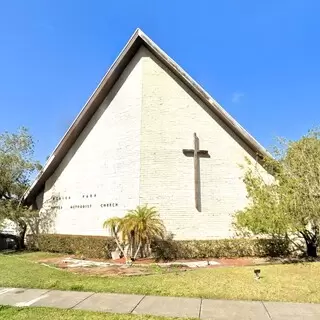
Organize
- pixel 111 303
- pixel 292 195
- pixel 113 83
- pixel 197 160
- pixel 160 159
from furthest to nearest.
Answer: pixel 113 83 → pixel 197 160 → pixel 160 159 → pixel 292 195 → pixel 111 303

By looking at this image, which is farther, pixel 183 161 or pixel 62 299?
pixel 183 161

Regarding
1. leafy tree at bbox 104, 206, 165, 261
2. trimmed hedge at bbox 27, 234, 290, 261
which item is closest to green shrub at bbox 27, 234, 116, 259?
trimmed hedge at bbox 27, 234, 290, 261

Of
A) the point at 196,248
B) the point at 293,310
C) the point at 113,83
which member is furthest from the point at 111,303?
the point at 113,83

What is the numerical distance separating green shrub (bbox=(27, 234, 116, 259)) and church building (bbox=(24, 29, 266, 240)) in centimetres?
101

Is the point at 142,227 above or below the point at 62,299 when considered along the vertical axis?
above

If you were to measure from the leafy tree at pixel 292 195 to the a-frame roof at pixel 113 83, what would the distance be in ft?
9.30

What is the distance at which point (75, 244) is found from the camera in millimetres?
16094

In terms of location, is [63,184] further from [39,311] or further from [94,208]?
[39,311]

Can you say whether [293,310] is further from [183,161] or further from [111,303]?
[183,161]

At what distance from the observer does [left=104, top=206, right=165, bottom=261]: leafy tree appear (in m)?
13.8

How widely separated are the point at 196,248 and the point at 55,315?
851 centimetres

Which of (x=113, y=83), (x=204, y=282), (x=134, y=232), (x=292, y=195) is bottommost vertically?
(x=204, y=282)

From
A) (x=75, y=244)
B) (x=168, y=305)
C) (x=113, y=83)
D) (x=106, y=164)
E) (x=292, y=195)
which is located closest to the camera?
(x=168, y=305)

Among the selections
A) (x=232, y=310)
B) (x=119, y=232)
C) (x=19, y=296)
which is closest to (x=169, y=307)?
(x=232, y=310)
